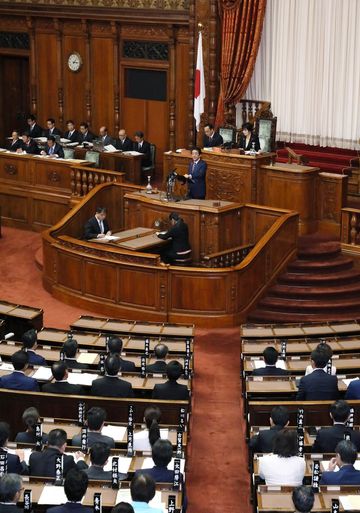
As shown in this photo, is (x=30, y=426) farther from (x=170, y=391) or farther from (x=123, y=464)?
(x=170, y=391)

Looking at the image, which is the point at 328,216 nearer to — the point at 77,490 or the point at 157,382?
the point at 157,382

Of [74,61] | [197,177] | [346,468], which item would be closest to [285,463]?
[346,468]

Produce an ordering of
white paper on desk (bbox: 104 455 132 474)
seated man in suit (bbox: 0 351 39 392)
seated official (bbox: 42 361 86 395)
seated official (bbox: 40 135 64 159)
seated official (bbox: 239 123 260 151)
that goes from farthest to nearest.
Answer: seated official (bbox: 40 135 64 159) → seated official (bbox: 239 123 260 151) → seated man in suit (bbox: 0 351 39 392) → seated official (bbox: 42 361 86 395) → white paper on desk (bbox: 104 455 132 474)

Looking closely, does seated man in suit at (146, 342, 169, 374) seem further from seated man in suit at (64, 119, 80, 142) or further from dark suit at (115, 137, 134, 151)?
seated man in suit at (64, 119, 80, 142)

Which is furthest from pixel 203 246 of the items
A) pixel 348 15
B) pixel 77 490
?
pixel 77 490

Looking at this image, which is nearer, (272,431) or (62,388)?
(272,431)

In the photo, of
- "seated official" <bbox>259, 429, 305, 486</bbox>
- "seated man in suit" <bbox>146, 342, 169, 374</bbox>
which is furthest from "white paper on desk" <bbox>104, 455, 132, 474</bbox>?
"seated man in suit" <bbox>146, 342, 169, 374</bbox>

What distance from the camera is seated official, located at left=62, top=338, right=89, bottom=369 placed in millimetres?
9578

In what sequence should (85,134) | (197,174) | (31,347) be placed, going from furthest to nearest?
(85,134) < (197,174) < (31,347)

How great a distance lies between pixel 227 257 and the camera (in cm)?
1415

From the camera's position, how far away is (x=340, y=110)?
56.6 feet

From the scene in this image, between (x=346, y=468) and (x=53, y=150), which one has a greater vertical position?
(x=53, y=150)

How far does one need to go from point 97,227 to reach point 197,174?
1761mm

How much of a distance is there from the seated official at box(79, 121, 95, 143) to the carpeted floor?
331 cm
